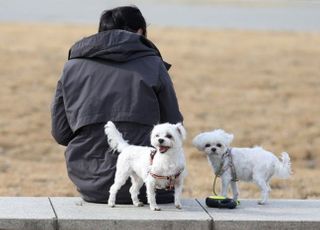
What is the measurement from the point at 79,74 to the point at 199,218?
1.15 m

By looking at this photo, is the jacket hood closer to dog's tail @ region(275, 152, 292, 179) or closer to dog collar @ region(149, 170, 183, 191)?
dog collar @ region(149, 170, 183, 191)

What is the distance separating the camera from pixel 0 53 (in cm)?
2045

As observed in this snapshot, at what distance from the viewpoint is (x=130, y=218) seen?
5109mm

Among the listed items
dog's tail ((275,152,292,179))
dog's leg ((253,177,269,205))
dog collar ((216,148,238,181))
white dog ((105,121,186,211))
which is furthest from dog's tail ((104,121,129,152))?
dog's tail ((275,152,292,179))

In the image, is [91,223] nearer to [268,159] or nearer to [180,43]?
[268,159]

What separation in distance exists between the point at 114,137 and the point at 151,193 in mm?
384

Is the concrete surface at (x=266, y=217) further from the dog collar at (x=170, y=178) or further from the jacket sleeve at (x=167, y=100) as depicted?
the jacket sleeve at (x=167, y=100)

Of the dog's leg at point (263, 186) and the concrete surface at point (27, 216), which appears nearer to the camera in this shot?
the concrete surface at point (27, 216)

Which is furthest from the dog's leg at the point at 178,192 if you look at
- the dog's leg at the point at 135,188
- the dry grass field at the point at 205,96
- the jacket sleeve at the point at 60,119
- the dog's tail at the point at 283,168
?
the dry grass field at the point at 205,96

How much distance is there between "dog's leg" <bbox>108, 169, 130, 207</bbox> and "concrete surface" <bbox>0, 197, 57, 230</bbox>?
35cm

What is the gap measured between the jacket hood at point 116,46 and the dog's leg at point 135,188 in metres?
0.71

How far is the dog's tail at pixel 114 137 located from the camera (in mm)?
5266

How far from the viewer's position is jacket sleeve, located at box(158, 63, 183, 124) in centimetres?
541

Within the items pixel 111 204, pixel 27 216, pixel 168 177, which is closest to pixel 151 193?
pixel 168 177
